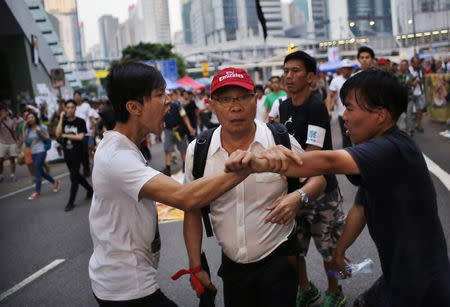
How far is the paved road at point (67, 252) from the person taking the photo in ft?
13.7

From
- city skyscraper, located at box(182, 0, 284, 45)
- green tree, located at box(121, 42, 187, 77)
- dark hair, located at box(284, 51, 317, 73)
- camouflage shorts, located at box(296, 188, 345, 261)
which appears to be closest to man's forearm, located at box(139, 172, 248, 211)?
camouflage shorts, located at box(296, 188, 345, 261)

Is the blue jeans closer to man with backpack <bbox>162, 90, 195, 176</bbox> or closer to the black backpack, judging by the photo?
man with backpack <bbox>162, 90, 195, 176</bbox>

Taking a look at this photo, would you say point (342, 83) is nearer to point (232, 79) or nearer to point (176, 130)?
point (176, 130)

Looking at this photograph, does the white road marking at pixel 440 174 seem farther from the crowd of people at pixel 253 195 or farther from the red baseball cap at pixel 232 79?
the red baseball cap at pixel 232 79

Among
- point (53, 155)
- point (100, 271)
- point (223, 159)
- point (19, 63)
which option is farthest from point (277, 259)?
point (19, 63)

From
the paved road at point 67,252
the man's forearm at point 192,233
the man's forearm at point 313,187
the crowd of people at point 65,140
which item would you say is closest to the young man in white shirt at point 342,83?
the paved road at point 67,252

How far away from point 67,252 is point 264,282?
3995mm

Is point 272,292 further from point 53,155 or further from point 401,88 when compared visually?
point 53,155

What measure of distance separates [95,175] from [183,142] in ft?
28.7

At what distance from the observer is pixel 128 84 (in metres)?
2.10

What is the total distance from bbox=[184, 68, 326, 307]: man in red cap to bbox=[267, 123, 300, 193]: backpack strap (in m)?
0.02

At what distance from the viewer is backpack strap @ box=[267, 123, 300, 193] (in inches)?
96.4

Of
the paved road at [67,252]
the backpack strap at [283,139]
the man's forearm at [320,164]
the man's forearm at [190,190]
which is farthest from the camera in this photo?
the paved road at [67,252]

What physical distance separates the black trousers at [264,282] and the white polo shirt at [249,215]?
0.05m
